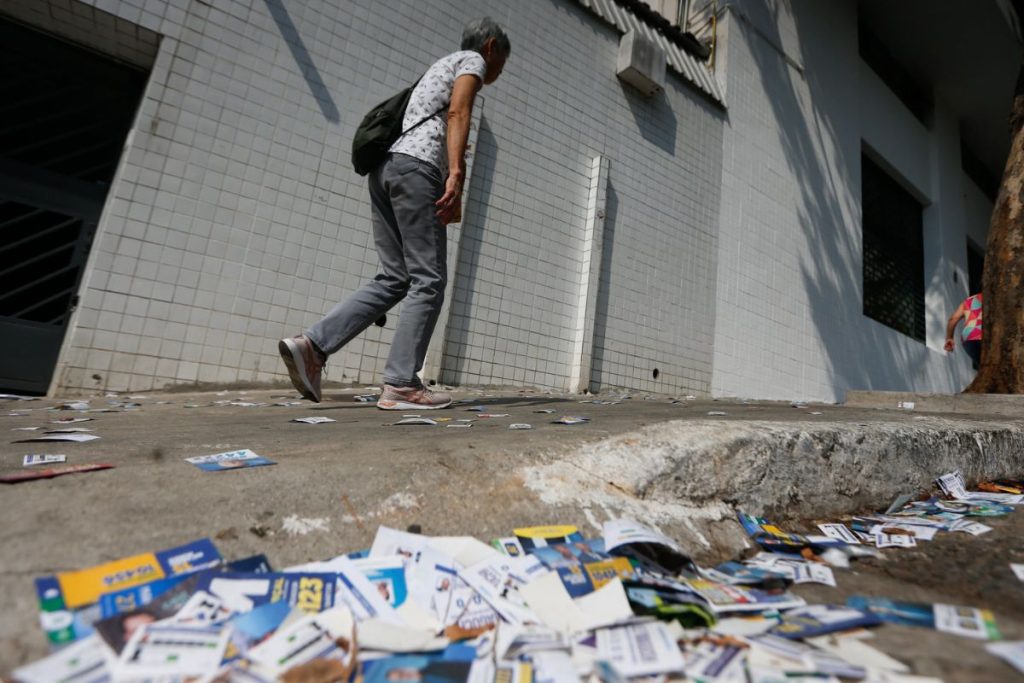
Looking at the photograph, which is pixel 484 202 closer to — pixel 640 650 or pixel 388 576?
pixel 388 576

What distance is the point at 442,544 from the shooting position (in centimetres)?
101

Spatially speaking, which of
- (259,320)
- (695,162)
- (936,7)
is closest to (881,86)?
(936,7)

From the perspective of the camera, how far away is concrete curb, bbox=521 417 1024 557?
1235mm

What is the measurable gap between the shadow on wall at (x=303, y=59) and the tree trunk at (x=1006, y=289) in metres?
5.01

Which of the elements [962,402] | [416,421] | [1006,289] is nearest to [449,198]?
[416,421]

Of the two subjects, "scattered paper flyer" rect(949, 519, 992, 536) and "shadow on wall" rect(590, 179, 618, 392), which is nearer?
"scattered paper flyer" rect(949, 519, 992, 536)

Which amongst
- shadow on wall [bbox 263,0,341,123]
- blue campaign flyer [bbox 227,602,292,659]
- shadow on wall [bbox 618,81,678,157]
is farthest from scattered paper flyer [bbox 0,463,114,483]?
shadow on wall [bbox 618,81,678,157]

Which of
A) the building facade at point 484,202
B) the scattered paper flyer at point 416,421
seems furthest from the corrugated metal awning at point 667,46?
the scattered paper flyer at point 416,421

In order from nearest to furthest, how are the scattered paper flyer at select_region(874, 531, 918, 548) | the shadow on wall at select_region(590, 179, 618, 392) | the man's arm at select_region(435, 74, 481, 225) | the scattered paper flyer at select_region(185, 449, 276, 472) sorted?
the scattered paper flyer at select_region(185, 449, 276, 472)
the scattered paper flyer at select_region(874, 531, 918, 548)
the man's arm at select_region(435, 74, 481, 225)
the shadow on wall at select_region(590, 179, 618, 392)

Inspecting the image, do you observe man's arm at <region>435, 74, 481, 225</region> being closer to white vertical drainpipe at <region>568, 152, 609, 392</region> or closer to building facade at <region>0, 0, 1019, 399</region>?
building facade at <region>0, 0, 1019, 399</region>

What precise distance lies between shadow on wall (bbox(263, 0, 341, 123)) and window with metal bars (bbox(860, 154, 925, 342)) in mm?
8994

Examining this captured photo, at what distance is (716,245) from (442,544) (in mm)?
6332

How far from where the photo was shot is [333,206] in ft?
12.8

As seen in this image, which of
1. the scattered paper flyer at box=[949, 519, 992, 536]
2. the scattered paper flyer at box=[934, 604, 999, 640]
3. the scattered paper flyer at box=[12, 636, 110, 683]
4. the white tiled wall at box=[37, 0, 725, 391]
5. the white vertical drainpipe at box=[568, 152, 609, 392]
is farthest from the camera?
the white vertical drainpipe at box=[568, 152, 609, 392]
